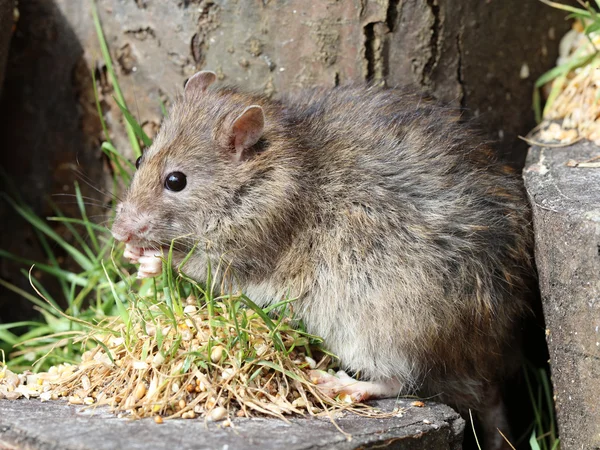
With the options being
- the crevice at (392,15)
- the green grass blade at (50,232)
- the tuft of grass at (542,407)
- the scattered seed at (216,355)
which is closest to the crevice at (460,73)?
the crevice at (392,15)

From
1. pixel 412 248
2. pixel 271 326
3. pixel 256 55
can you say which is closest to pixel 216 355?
pixel 271 326

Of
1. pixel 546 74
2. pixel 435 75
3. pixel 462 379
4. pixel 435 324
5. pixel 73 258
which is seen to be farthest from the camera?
pixel 73 258

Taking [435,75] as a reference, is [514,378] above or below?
below

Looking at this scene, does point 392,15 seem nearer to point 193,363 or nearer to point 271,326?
point 271,326

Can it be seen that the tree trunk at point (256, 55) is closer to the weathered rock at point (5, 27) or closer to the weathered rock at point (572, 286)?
the weathered rock at point (5, 27)

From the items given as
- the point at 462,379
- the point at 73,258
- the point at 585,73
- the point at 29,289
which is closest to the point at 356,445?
the point at 462,379

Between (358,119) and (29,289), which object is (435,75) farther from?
(29,289)
